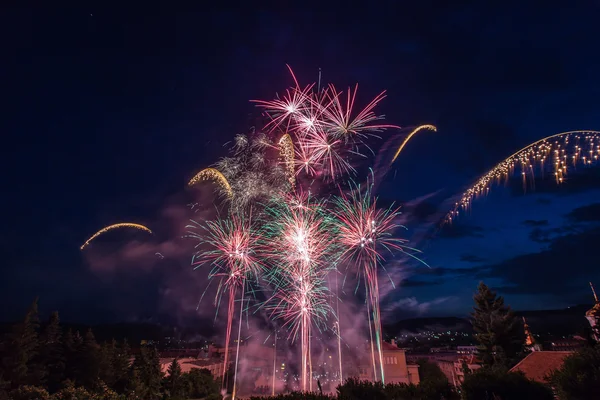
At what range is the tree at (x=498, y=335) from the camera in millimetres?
26484

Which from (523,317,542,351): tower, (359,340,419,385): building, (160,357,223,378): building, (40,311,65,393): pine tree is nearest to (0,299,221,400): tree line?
(40,311,65,393): pine tree

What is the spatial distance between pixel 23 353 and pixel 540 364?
108ft

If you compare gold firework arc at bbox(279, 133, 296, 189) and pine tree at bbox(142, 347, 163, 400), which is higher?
gold firework arc at bbox(279, 133, 296, 189)

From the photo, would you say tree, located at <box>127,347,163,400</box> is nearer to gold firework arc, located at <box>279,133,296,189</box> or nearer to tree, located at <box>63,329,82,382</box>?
tree, located at <box>63,329,82,382</box>

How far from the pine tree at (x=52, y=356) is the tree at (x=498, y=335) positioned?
109ft

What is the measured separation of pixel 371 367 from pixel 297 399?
135 feet

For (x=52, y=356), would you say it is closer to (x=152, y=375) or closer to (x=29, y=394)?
(x=152, y=375)

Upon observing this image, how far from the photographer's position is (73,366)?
26906 mm

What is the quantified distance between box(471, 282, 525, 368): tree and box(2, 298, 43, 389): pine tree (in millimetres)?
33278

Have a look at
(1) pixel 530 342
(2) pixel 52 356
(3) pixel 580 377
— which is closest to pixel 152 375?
(2) pixel 52 356

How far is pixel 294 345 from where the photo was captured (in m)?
72.8

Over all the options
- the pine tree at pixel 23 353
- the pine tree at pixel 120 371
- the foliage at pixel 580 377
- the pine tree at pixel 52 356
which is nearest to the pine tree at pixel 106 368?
the pine tree at pixel 120 371

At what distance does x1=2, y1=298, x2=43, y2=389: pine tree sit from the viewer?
2277 centimetres

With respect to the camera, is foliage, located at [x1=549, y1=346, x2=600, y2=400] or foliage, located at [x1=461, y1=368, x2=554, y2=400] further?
foliage, located at [x1=461, y1=368, x2=554, y2=400]
